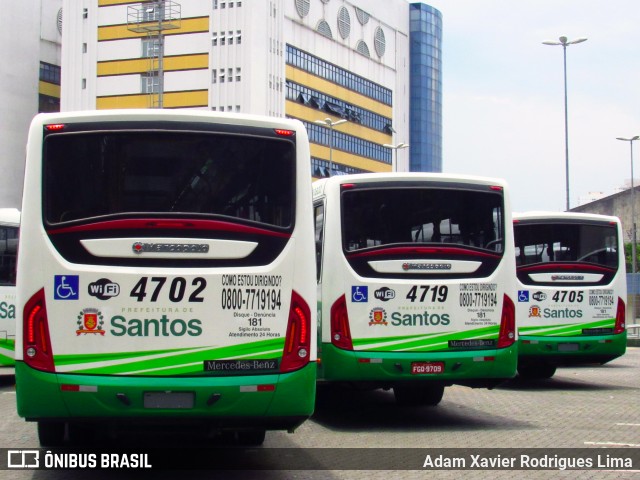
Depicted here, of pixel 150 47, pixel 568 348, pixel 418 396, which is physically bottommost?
pixel 418 396

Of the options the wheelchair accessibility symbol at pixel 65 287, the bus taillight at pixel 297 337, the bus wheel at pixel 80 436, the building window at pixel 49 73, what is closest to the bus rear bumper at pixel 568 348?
the bus wheel at pixel 80 436

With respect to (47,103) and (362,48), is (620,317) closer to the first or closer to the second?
(47,103)

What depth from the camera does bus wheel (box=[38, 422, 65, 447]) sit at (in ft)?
29.8

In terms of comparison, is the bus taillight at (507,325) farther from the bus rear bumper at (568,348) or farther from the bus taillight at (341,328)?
the bus rear bumper at (568,348)

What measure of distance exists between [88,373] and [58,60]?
86.4 meters

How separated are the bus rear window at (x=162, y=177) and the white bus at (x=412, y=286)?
4.05 m

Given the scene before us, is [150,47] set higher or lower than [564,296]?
higher

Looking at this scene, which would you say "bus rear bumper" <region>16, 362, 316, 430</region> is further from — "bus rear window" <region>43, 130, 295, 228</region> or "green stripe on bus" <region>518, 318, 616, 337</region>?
"green stripe on bus" <region>518, 318, 616, 337</region>

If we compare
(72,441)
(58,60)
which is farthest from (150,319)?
(58,60)

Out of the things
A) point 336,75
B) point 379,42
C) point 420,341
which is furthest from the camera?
point 379,42

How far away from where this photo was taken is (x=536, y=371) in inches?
780

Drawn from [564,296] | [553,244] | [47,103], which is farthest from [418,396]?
[47,103]

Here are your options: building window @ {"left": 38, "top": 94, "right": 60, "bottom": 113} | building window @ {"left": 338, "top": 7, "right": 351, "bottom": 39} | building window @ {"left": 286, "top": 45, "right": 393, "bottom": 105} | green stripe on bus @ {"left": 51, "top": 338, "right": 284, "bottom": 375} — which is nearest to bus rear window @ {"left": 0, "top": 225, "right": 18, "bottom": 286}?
green stripe on bus @ {"left": 51, "top": 338, "right": 284, "bottom": 375}

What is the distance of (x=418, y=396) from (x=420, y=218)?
3.34 m
